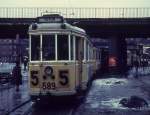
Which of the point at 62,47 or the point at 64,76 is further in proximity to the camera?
the point at 62,47

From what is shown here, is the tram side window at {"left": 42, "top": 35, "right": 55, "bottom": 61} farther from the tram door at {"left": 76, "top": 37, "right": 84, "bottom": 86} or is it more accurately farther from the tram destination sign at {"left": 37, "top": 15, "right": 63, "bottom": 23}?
the tram door at {"left": 76, "top": 37, "right": 84, "bottom": 86}

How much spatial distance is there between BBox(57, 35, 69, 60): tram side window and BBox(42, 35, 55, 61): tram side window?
210mm

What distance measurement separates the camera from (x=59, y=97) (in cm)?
Result: 2112

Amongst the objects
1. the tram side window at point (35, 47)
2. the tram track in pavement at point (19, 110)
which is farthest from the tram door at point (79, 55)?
the tram track in pavement at point (19, 110)

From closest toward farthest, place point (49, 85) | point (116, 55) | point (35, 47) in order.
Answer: point (49, 85)
point (35, 47)
point (116, 55)

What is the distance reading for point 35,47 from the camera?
2128 cm

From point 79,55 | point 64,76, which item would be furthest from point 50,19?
point 64,76

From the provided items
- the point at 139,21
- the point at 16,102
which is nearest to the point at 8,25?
the point at 139,21

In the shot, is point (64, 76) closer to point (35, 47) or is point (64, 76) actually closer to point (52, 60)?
point (52, 60)

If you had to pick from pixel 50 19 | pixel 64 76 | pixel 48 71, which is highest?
pixel 50 19

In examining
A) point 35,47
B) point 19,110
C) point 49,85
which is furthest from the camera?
point 35,47

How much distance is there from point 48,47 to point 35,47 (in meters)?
0.47

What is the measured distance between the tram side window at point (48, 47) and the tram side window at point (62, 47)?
210mm

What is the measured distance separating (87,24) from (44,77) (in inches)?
1374
